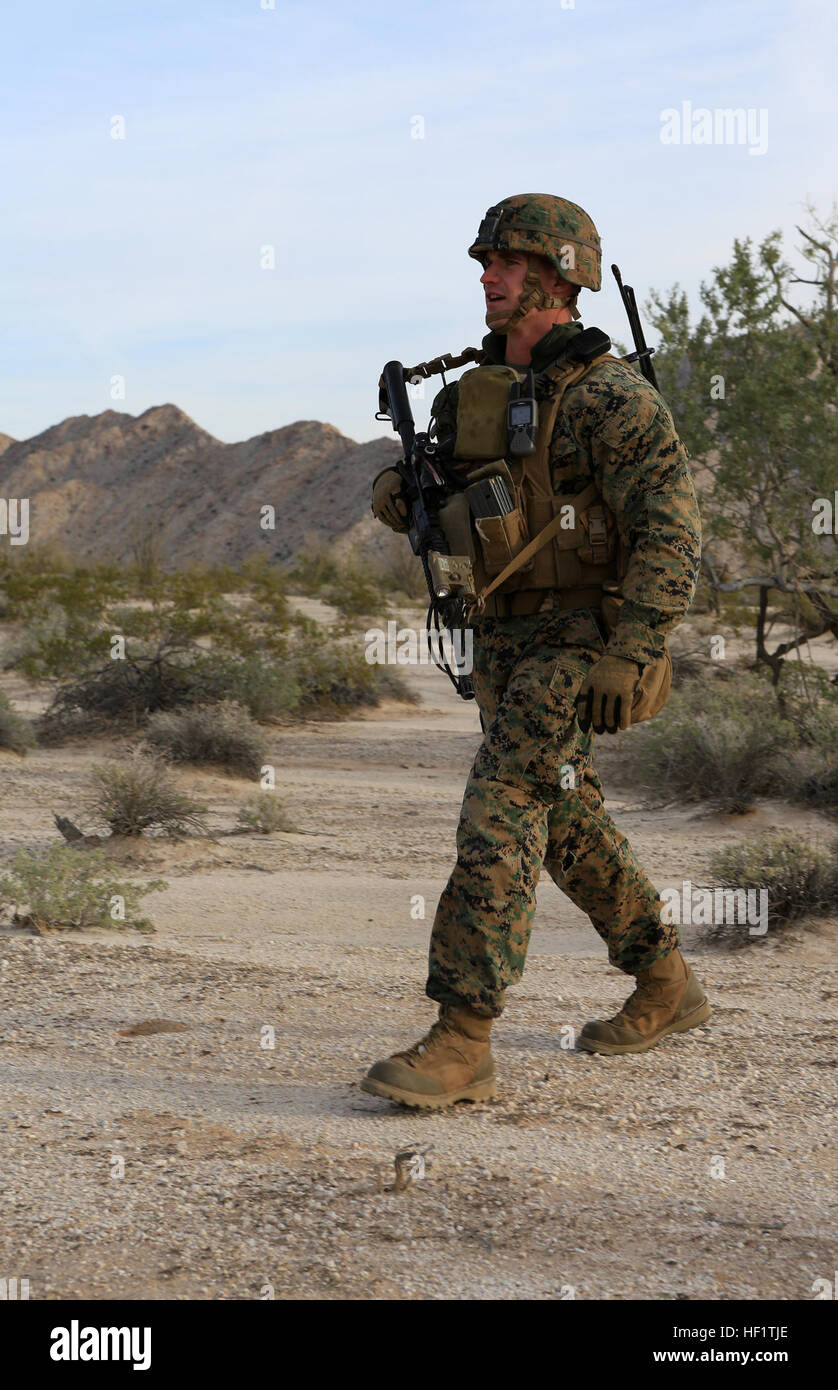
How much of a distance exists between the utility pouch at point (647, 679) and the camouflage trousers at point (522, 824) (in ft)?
0.18

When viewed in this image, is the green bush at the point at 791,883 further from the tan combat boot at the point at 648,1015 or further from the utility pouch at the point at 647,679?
the utility pouch at the point at 647,679

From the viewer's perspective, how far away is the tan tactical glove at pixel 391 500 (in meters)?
3.76

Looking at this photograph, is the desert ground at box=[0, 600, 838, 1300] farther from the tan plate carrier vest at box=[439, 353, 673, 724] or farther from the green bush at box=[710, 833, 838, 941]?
the tan plate carrier vest at box=[439, 353, 673, 724]

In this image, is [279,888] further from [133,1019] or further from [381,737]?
[381,737]

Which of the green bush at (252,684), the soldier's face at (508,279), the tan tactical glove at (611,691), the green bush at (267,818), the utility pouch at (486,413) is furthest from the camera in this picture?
the green bush at (252,684)

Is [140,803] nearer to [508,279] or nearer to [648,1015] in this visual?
[648,1015]

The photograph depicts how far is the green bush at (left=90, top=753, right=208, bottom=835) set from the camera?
7156mm

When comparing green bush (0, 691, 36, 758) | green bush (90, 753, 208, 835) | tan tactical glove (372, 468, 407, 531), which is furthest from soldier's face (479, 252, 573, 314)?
green bush (0, 691, 36, 758)

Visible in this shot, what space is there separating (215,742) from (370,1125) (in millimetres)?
6808

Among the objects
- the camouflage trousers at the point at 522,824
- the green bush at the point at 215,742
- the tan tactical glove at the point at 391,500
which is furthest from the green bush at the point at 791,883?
the green bush at the point at 215,742

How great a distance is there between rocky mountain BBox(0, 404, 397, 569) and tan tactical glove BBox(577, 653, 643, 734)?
5328 centimetres

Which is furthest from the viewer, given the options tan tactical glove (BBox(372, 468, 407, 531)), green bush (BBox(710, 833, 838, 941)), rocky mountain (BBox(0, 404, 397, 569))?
rocky mountain (BBox(0, 404, 397, 569))

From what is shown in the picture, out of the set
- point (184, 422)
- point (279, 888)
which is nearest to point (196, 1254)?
point (279, 888)

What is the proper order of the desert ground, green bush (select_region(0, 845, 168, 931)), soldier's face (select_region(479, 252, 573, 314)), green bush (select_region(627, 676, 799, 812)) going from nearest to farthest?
the desert ground
soldier's face (select_region(479, 252, 573, 314))
green bush (select_region(0, 845, 168, 931))
green bush (select_region(627, 676, 799, 812))
